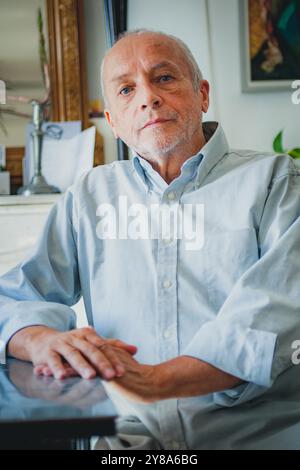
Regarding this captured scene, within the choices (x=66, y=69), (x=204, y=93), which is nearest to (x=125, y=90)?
(x=204, y=93)

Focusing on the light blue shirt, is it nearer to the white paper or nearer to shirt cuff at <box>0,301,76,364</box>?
shirt cuff at <box>0,301,76,364</box>

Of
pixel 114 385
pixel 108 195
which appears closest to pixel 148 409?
pixel 114 385

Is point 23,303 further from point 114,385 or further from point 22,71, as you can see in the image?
point 22,71

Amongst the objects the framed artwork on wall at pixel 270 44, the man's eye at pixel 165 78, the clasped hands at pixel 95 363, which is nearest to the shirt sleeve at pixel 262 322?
the clasped hands at pixel 95 363

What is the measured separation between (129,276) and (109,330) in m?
0.09

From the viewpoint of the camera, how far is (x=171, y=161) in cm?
104

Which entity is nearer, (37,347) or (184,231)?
(37,347)

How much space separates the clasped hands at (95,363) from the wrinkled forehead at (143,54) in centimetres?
51

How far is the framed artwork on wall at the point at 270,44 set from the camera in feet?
6.03

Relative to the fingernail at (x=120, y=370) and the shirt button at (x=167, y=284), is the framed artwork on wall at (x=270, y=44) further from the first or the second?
the fingernail at (x=120, y=370)

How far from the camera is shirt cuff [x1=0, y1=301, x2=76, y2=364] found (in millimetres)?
830

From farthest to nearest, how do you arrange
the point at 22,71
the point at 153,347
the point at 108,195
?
the point at 22,71 < the point at 108,195 < the point at 153,347

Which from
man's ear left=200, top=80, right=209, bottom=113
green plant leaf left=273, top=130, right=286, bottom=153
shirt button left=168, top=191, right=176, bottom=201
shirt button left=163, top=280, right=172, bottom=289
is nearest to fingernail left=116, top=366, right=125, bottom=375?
shirt button left=163, top=280, right=172, bottom=289

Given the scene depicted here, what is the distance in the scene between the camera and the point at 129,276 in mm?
965
